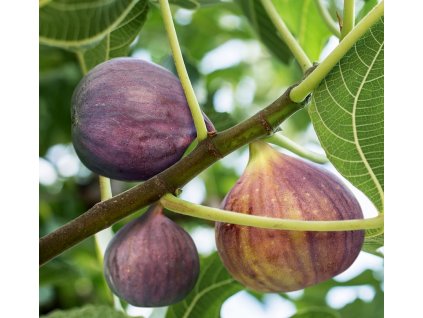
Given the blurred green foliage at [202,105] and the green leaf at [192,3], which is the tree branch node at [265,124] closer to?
the green leaf at [192,3]

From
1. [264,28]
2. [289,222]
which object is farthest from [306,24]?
[289,222]

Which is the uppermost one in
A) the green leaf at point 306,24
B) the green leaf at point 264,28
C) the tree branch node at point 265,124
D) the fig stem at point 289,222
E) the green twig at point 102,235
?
the green leaf at point 306,24

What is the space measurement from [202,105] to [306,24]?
323 mm

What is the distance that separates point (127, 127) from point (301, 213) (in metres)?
0.27

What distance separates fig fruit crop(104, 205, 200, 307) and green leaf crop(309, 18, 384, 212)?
293mm

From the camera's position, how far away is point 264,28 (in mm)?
1680

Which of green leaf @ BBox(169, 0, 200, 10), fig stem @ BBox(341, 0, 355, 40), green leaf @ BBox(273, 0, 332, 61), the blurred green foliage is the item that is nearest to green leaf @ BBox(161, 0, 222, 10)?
green leaf @ BBox(169, 0, 200, 10)

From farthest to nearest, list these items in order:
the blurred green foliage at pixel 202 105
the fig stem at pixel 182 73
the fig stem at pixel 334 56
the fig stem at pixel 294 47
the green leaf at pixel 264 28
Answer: the blurred green foliage at pixel 202 105 < the green leaf at pixel 264 28 < the fig stem at pixel 294 47 < the fig stem at pixel 182 73 < the fig stem at pixel 334 56

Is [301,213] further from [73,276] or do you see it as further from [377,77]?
[73,276]

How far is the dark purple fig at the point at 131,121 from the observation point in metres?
1.03

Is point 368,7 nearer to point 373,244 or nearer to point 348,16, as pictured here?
point 348,16

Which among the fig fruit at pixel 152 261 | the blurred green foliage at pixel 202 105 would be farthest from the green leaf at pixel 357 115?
the blurred green foliage at pixel 202 105

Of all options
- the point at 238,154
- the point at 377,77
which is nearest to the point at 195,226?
the point at 238,154

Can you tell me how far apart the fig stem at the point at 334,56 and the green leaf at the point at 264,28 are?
0.60 m
